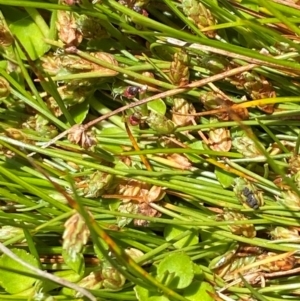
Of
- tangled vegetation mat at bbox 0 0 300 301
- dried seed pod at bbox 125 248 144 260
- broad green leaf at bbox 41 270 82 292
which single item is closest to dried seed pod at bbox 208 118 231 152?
tangled vegetation mat at bbox 0 0 300 301

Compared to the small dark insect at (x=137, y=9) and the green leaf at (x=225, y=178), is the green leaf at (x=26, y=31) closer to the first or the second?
the small dark insect at (x=137, y=9)

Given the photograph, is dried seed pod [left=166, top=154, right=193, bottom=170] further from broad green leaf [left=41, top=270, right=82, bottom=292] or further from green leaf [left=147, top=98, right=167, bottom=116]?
broad green leaf [left=41, top=270, right=82, bottom=292]

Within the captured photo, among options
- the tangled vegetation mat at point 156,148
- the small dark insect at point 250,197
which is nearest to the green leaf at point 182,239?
the tangled vegetation mat at point 156,148

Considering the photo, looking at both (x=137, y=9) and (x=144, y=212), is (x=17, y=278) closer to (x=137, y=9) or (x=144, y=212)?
(x=144, y=212)

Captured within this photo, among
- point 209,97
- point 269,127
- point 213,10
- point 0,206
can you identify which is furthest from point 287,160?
point 0,206

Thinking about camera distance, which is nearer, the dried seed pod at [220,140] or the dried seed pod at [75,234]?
the dried seed pod at [75,234]
